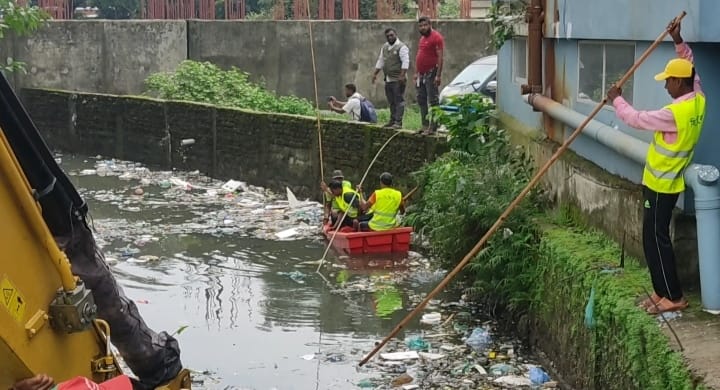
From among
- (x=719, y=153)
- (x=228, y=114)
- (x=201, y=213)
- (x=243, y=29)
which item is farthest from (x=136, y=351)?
(x=243, y=29)

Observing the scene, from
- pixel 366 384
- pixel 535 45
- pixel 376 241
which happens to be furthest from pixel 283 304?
pixel 535 45

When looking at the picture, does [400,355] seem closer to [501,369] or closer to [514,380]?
[501,369]

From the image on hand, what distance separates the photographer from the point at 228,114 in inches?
734

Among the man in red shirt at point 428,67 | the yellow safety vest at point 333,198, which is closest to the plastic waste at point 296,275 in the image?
the yellow safety vest at point 333,198

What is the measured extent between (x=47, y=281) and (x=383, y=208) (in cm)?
882

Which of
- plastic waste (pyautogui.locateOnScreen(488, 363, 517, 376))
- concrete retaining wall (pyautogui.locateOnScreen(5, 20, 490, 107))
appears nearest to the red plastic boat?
plastic waste (pyautogui.locateOnScreen(488, 363, 517, 376))

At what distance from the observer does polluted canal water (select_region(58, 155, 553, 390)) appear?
820 cm

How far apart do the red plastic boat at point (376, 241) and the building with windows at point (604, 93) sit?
2.24 meters

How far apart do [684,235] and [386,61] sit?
9.81 m

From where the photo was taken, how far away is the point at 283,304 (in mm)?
10453

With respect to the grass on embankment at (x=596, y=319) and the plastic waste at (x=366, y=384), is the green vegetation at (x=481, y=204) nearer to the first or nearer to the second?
the grass on embankment at (x=596, y=319)

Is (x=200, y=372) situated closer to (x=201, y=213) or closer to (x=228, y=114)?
(x=201, y=213)

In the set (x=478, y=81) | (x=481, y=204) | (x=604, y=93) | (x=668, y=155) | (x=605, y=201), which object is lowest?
(x=481, y=204)

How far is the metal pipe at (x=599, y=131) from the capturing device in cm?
686
